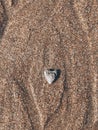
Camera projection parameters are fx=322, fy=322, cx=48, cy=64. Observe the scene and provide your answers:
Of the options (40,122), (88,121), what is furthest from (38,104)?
(88,121)

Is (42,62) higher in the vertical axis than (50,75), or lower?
higher

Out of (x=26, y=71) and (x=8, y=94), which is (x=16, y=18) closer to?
(x=26, y=71)

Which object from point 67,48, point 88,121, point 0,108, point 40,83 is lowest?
point 88,121
